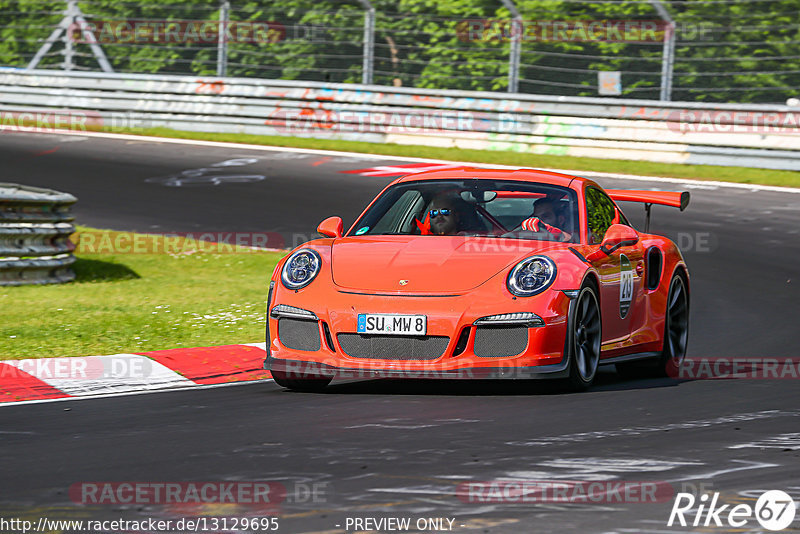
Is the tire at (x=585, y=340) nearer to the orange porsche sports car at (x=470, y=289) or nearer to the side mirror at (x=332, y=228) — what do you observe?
the orange porsche sports car at (x=470, y=289)

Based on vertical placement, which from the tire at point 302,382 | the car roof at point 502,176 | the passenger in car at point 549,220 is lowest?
the tire at point 302,382

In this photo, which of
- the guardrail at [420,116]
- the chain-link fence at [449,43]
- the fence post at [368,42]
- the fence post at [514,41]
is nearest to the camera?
the chain-link fence at [449,43]

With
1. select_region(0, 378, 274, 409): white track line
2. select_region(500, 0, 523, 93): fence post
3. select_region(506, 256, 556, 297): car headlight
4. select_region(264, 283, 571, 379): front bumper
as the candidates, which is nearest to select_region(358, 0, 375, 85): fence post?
select_region(500, 0, 523, 93): fence post

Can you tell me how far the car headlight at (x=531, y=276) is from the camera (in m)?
7.29

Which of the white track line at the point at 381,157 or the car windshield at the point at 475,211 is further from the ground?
the car windshield at the point at 475,211

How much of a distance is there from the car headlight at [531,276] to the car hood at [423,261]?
8 cm

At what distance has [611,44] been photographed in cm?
2034

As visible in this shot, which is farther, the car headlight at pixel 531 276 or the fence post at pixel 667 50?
the fence post at pixel 667 50

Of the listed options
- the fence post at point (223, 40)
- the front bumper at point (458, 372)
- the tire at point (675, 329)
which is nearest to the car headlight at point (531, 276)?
the front bumper at point (458, 372)

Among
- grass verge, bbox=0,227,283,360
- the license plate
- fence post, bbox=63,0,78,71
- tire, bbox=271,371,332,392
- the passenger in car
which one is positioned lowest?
grass verge, bbox=0,227,283,360

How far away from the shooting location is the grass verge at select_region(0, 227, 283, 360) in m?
9.26

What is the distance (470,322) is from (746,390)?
1.67 metres

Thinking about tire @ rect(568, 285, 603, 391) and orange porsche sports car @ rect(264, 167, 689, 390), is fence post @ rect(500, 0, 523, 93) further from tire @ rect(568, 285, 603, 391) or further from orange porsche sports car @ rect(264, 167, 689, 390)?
tire @ rect(568, 285, 603, 391)

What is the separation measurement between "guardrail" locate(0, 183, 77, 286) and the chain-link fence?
10460mm
